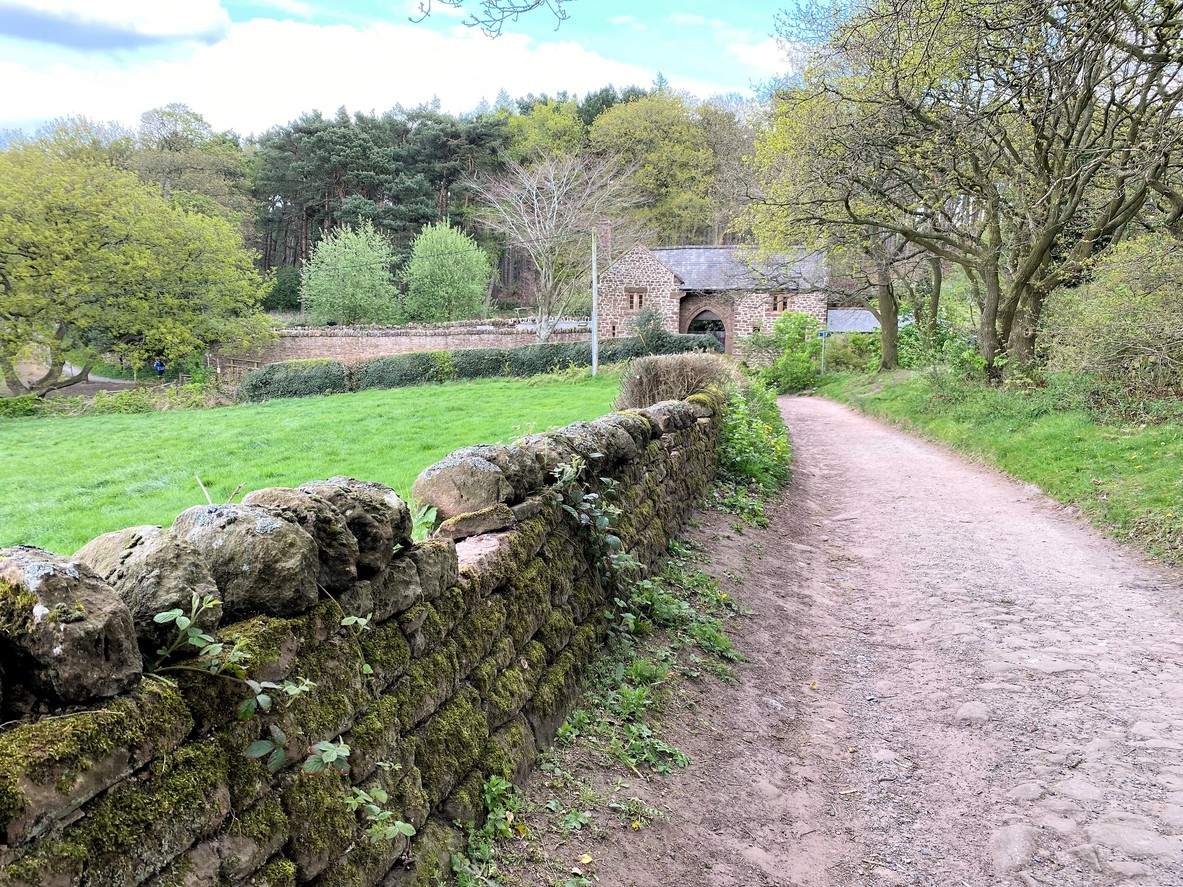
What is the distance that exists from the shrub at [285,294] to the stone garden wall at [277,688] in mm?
52825

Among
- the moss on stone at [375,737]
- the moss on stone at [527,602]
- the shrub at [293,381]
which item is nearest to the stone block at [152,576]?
the moss on stone at [375,737]

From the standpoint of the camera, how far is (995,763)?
4.60 m

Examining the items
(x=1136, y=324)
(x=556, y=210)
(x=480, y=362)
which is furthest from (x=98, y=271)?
(x=1136, y=324)

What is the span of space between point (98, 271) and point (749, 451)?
2813cm

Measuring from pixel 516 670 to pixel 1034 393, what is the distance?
14.2 metres

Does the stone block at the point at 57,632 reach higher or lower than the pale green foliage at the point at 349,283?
lower

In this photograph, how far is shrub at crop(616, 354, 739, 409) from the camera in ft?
37.1

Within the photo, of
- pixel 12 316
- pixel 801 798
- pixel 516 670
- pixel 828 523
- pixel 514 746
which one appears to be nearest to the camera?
pixel 514 746

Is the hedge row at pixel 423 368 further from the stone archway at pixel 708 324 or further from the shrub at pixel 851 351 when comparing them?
the stone archway at pixel 708 324

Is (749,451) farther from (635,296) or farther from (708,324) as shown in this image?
(708,324)

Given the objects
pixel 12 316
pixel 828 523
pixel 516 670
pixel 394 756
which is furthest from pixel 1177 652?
pixel 12 316

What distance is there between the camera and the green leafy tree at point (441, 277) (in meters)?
45.3

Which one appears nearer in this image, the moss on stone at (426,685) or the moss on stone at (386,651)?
the moss on stone at (386,651)

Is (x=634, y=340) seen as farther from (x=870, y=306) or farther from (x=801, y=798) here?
(x=801, y=798)
